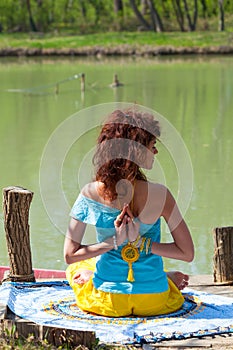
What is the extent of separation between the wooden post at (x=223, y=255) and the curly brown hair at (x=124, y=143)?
38.9 inches

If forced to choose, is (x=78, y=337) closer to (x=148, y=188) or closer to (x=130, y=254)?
(x=130, y=254)

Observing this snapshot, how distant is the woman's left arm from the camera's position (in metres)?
3.52

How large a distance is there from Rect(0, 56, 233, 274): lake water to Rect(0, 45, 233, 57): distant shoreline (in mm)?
2505

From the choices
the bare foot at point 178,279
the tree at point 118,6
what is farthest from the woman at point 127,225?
the tree at point 118,6

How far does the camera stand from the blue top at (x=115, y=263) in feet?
11.6

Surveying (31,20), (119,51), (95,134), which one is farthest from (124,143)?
(31,20)

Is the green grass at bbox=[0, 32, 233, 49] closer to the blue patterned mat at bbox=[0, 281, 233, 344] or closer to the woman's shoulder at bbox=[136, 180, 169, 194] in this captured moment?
the blue patterned mat at bbox=[0, 281, 233, 344]

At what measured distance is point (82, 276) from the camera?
3748 millimetres

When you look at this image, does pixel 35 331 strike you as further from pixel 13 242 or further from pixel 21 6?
pixel 21 6

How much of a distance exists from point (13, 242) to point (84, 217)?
846 mm

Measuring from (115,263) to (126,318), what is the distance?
0.22m

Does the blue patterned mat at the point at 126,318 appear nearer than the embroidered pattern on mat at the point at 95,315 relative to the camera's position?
Yes

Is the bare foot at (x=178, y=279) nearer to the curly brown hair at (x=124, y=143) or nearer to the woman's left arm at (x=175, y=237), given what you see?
the woman's left arm at (x=175, y=237)

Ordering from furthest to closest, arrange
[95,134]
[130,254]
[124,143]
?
1. [95,134]
2. [130,254]
3. [124,143]
